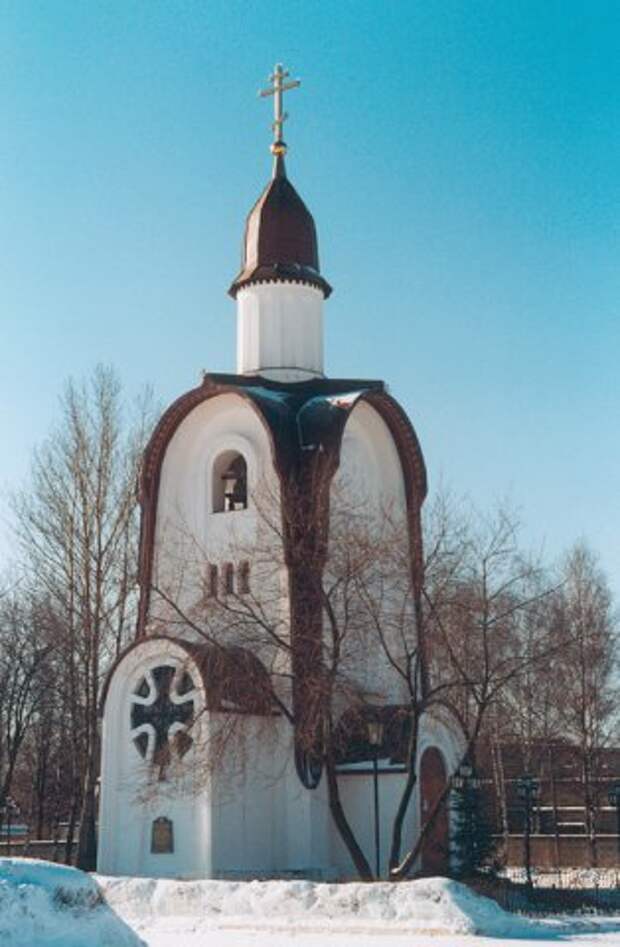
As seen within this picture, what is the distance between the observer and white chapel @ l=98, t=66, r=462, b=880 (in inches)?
834

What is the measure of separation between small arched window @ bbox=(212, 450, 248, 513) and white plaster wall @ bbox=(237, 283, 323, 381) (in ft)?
7.84

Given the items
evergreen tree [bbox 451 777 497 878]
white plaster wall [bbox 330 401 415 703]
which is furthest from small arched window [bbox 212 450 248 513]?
evergreen tree [bbox 451 777 497 878]

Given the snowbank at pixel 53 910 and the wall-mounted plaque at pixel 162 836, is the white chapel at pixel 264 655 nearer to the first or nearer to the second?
the wall-mounted plaque at pixel 162 836

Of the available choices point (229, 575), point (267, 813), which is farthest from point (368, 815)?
point (229, 575)

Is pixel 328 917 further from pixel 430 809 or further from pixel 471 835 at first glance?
A: pixel 430 809

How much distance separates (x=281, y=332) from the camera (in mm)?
27547

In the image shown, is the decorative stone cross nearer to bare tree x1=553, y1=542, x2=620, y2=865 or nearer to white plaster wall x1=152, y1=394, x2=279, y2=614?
white plaster wall x1=152, y1=394, x2=279, y2=614

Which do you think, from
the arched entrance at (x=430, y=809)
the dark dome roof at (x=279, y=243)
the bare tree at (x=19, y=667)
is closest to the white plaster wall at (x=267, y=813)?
the arched entrance at (x=430, y=809)

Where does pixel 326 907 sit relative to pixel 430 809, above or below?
below

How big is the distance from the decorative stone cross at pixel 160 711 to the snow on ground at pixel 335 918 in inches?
177

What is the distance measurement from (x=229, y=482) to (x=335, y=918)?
11850mm

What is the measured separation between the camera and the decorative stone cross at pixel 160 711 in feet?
73.4

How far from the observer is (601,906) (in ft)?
60.7

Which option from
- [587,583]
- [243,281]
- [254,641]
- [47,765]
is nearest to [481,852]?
[254,641]
